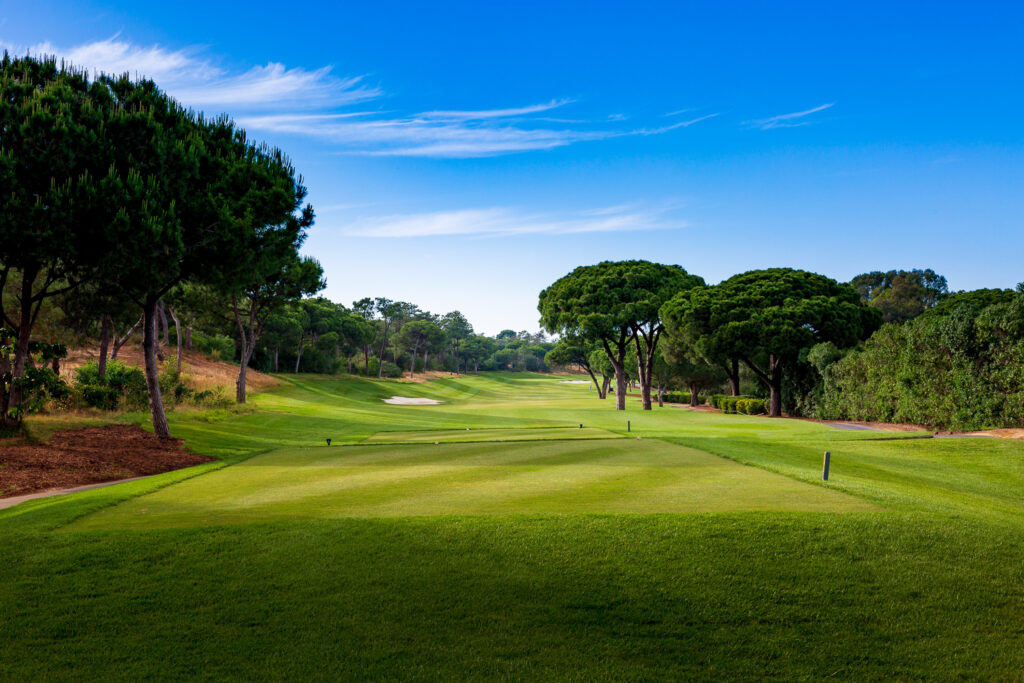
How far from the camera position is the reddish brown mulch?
1182 cm

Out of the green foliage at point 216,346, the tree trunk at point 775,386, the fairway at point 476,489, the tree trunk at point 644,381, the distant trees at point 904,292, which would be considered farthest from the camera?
the distant trees at point 904,292

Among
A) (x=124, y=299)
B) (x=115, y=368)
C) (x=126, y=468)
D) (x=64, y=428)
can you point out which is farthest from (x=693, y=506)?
(x=115, y=368)

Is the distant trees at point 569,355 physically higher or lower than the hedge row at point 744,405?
higher

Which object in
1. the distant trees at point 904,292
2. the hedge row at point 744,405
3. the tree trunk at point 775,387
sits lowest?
the hedge row at point 744,405

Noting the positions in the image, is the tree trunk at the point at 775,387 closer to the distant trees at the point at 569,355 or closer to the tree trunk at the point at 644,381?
the tree trunk at the point at 644,381

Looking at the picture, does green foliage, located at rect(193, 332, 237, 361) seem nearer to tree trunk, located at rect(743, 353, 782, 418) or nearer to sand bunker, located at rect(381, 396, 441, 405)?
sand bunker, located at rect(381, 396, 441, 405)

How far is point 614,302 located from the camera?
41188 millimetres

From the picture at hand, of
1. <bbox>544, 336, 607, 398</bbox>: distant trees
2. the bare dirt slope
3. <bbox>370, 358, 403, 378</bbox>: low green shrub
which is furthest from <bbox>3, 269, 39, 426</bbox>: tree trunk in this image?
<bbox>370, 358, 403, 378</bbox>: low green shrub

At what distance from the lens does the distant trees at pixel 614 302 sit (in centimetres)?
4078

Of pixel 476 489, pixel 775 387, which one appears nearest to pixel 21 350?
pixel 476 489

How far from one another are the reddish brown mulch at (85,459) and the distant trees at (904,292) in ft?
259

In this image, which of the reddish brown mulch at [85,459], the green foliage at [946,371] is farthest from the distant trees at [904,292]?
the reddish brown mulch at [85,459]

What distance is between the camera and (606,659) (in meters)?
4.87

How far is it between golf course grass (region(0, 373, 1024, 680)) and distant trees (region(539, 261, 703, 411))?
31.0 m
